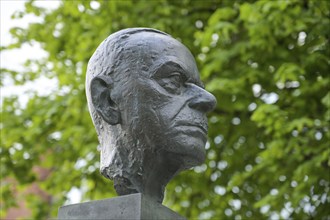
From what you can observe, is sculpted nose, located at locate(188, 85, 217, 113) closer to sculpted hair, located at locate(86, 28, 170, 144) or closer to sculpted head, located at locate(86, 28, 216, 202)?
sculpted head, located at locate(86, 28, 216, 202)

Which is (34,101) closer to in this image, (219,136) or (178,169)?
(219,136)

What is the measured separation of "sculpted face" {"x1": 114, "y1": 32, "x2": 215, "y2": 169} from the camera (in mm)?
4172

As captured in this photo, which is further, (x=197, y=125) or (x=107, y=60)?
(x=107, y=60)

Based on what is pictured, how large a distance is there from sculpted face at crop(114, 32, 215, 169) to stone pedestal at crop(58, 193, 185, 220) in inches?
13.4

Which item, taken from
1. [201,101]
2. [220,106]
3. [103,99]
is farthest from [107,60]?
[220,106]

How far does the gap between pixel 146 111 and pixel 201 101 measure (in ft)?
1.16

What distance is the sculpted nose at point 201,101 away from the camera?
14.1 feet

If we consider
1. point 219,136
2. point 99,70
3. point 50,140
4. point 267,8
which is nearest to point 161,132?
point 99,70

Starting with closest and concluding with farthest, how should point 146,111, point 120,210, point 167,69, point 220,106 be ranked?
point 120,210 < point 146,111 < point 167,69 < point 220,106

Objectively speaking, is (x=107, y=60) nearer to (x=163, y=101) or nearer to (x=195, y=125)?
(x=163, y=101)

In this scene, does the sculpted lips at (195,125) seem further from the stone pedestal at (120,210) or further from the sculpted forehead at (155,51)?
the stone pedestal at (120,210)

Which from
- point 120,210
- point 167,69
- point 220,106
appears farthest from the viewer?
point 220,106

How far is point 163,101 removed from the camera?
4207 millimetres

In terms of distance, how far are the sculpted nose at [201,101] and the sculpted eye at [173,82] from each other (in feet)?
0.31
